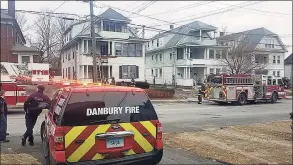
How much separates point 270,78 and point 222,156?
848 inches

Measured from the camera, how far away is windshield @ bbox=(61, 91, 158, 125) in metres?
5.27

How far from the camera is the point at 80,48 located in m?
39.1

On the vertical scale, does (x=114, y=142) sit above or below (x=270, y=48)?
below

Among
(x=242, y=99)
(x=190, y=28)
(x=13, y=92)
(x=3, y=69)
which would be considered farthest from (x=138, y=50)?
(x=13, y=92)

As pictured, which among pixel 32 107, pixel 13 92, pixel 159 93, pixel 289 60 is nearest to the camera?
pixel 32 107

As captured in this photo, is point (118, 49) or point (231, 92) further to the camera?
point (118, 49)

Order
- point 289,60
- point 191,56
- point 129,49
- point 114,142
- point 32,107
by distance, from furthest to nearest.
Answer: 1. point 289,60
2. point 191,56
3. point 129,49
4. point 32,107
5. point 114,142

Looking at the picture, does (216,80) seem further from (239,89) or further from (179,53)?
(179,53)

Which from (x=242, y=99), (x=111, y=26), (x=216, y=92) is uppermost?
(x=111, y=26)

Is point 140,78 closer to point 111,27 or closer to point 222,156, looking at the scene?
point 111,27

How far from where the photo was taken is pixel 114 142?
5430 mm

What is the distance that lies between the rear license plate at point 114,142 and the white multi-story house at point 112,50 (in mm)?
32810

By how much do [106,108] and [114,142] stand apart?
0.56 meters

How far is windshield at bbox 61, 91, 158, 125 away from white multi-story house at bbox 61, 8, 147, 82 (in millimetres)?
32471
